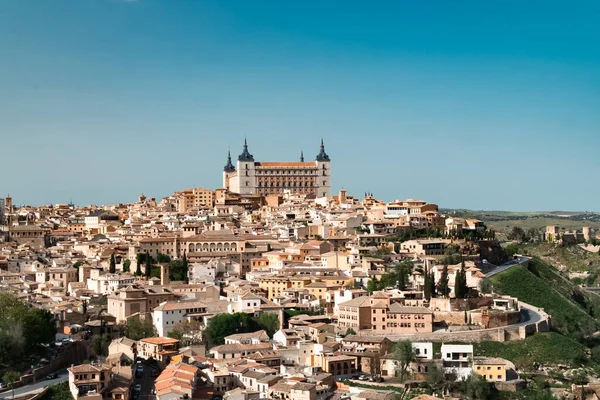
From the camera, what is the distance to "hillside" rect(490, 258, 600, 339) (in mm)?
44688

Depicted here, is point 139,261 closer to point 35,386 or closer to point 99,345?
point 99,345

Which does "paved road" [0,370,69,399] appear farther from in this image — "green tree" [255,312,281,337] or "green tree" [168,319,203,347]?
"green tree" [255,312,281,337]

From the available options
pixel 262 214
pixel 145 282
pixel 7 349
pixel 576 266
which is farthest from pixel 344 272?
pixel 576 266

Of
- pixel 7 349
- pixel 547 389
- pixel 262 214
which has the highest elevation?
pixel 262 214

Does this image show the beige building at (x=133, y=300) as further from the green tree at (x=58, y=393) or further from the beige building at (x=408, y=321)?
the beige building at (x=408, y=321)

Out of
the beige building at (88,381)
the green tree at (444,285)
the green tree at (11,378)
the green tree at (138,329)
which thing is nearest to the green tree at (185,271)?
the green tree at (138,329)

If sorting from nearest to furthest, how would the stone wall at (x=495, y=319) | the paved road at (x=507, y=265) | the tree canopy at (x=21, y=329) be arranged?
1. the tree canopy at (x=21, y=329)
2. the stone wall at (x=495, y=319)
3. the paved road at (x=507, y=265)

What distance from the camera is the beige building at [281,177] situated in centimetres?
8669

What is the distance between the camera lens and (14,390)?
101 ft

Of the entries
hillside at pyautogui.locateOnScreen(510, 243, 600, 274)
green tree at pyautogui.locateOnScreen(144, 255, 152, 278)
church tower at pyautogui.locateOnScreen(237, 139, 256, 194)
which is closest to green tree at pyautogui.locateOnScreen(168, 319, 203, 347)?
green tree at pyautogui.locateOnScreen(144, 255, 152, 278)

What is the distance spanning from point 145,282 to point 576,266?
44046mm

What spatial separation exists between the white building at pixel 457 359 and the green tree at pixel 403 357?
1396 millimetres

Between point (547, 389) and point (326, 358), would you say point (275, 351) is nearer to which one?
point (326, 358)

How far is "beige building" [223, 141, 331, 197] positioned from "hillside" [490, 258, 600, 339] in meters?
33.6
